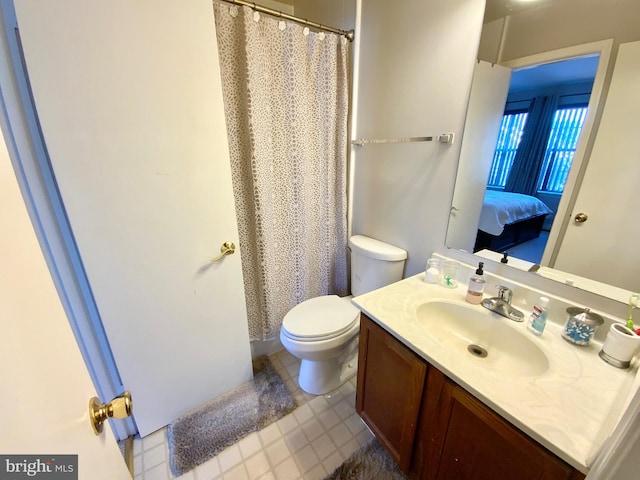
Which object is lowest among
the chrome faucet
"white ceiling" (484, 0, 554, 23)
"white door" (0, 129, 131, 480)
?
the chrome faucet

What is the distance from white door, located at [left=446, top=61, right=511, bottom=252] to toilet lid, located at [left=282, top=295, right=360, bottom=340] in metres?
0.68

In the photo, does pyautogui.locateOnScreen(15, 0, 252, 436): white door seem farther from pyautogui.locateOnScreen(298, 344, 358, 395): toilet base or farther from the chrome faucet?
the chrome faucet

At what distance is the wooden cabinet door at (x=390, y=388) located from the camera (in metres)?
0.94

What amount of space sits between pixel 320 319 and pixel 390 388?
528mm

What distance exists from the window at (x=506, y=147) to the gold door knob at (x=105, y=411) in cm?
142

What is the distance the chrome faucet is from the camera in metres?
1.02

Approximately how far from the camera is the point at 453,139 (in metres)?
1.22

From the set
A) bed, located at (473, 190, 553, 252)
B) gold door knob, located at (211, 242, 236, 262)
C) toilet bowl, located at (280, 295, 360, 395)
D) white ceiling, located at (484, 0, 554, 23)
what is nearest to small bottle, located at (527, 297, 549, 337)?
bed, located at (473, 190, 553, 252)

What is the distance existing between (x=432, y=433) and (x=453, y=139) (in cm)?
118

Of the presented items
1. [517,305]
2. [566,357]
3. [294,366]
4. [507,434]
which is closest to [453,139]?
[517,305]

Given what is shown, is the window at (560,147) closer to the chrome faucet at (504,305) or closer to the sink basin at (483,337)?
the chrome faucet at (504,305)

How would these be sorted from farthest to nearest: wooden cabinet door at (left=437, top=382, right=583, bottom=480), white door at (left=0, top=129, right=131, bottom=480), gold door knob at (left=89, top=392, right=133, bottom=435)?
wooden cabinet door at (left=437, top=382, right=583, bottom=480) → gold door knob at (left=89, top=392, right=133, bottom=435) → white door at (left=0, top=129, right=131, bottom=480)

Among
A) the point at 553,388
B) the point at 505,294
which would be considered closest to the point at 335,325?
the point at 505,294

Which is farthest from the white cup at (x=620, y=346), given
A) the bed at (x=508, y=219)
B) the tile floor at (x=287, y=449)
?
the tile floor at (x=287, y=449)
